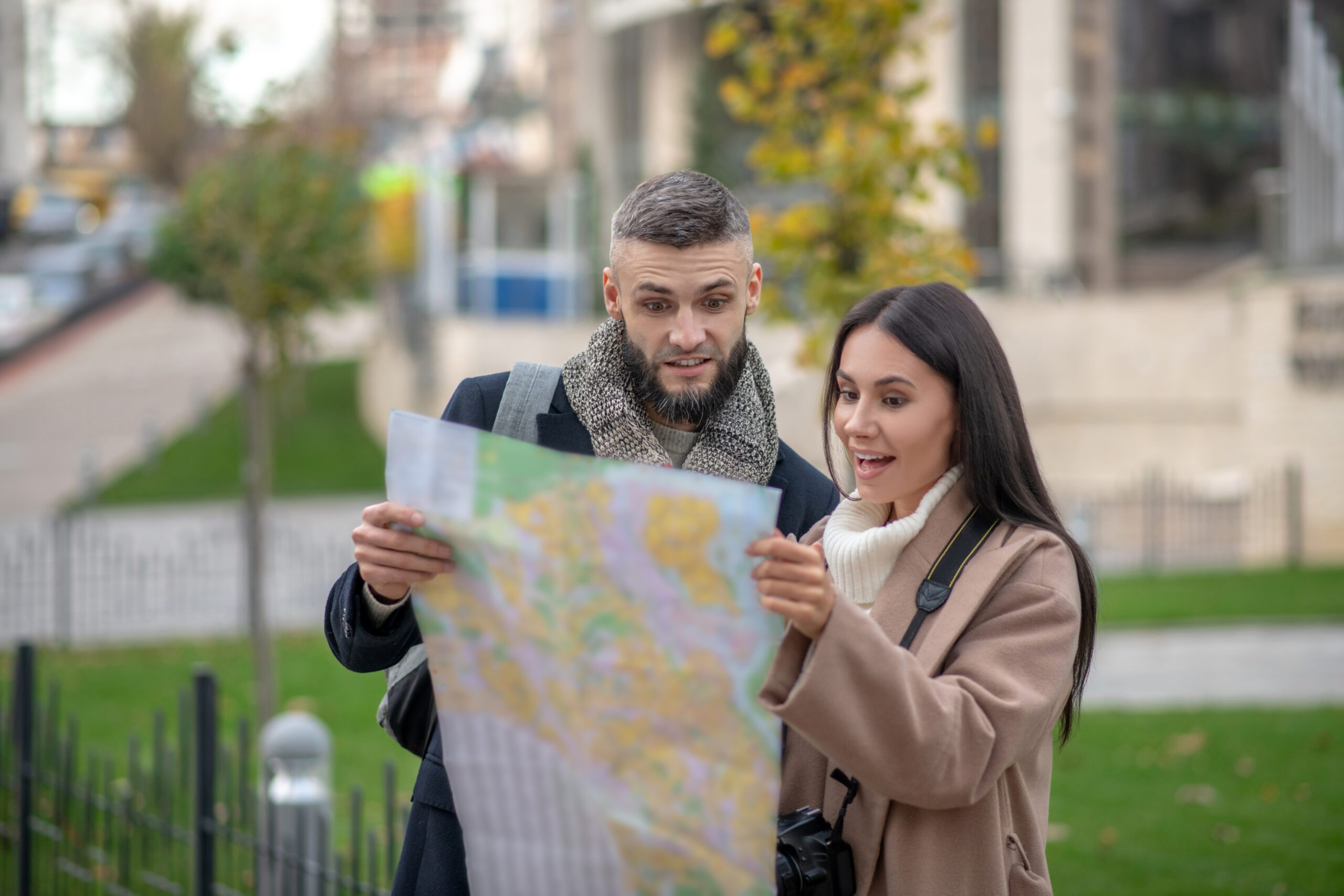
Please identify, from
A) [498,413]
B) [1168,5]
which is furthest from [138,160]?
[498,413]

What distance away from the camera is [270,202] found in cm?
933

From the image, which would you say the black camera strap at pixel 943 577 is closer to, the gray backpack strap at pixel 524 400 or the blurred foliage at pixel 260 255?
the gray backpack strap at pixel 524 400

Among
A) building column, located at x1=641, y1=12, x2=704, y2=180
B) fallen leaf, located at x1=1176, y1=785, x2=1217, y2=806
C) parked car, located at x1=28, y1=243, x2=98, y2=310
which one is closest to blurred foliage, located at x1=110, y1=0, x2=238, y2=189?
parked car, located at x1=28, y1=243, x2=98, y2=310

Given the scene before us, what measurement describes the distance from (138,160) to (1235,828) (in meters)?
53.4

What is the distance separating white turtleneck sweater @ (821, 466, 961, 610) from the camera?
7.16 feet

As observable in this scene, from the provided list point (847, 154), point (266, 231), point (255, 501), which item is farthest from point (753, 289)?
point (266, 231)

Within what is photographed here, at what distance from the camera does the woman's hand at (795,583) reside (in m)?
1.84

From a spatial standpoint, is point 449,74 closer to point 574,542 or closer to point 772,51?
point 772,51

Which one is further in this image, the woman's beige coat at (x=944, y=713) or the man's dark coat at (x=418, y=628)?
the man's dark coat at (x=418, y=628)

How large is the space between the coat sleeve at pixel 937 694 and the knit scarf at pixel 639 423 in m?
0.55

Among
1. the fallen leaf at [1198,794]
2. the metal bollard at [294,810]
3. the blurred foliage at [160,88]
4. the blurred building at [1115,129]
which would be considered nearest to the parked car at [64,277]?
the blurred foliage at [160,88]

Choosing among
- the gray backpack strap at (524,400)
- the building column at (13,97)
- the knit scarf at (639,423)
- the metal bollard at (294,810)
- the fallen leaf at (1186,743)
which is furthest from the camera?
the building column at (13,97)

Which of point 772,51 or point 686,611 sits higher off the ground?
point 772,51

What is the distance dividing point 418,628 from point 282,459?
73.0ft
